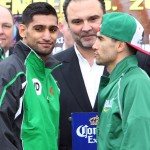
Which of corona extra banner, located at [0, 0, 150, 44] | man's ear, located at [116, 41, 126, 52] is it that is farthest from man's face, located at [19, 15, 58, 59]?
corona extra banner, located at [0, 0, 150, 44]

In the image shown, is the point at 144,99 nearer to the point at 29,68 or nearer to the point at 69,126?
the point at 29,68

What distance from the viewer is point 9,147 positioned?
2.68 m

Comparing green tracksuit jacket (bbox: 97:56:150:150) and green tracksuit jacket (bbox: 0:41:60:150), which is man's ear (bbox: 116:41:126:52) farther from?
green tracksuit jacket (bbox: 0:41:60:150)

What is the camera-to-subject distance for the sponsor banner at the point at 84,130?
3.24 metres

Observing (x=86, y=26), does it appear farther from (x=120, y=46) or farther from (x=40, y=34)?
(x=120, y=46)

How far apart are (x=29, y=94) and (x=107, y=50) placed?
0.53 meters

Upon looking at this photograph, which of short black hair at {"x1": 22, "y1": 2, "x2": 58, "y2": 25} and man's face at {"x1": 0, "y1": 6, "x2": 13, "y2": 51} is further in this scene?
man's face at {"x1": 0, "y1": 6, "x2": 13, "y2": 51}

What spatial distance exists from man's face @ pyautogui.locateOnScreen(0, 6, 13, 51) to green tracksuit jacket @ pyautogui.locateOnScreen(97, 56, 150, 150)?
1539 millimetres

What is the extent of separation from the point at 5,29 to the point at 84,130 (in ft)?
4.19

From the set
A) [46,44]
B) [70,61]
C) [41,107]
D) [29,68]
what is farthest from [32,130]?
[70,61]

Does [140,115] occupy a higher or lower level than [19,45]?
lower

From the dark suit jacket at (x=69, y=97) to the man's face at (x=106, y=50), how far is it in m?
0.71

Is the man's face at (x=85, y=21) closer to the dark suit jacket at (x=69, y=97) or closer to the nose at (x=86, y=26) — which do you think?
the nose at (x=86, y=26)

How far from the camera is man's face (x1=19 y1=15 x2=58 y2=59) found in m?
3.11
